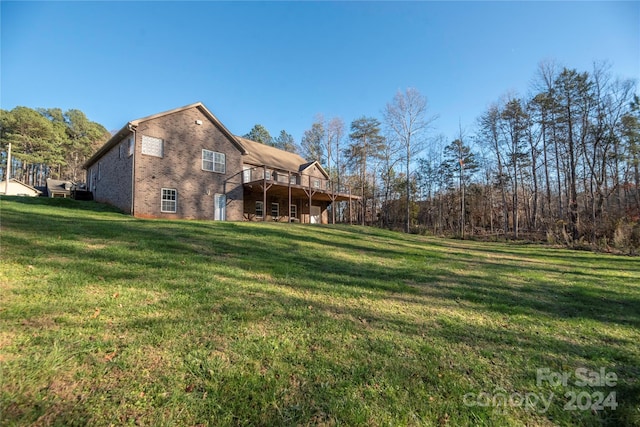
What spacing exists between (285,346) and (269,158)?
20.9 meters

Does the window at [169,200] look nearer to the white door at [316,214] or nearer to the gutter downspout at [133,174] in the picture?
the gutter downspout at [133,174]

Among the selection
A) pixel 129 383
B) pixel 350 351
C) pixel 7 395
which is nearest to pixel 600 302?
pixel 350 351

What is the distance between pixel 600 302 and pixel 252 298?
6512 millimetres

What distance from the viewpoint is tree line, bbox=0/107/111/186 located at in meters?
33.7

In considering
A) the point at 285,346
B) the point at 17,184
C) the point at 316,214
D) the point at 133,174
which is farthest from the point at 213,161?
the point at 17,184

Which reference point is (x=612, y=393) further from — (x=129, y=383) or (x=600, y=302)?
(x=129, y=383)

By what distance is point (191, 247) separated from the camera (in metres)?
6.70

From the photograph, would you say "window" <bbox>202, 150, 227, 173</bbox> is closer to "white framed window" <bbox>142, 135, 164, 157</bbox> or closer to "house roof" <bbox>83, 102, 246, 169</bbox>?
"house roof" <bbox>83, 102, 246, 169</bbox>

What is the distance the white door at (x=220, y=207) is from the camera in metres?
17.1

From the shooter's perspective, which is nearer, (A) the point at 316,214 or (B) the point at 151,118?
(B) the point at 151,118

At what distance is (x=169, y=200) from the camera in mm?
15211

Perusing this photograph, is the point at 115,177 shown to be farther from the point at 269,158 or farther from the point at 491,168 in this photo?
the point at 491,168

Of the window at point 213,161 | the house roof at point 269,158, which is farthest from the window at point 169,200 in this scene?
the house roof at point 269,158

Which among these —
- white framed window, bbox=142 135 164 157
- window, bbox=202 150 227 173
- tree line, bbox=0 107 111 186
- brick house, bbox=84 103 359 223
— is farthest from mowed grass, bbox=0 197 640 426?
tree line, bbox=0 107 111 186
